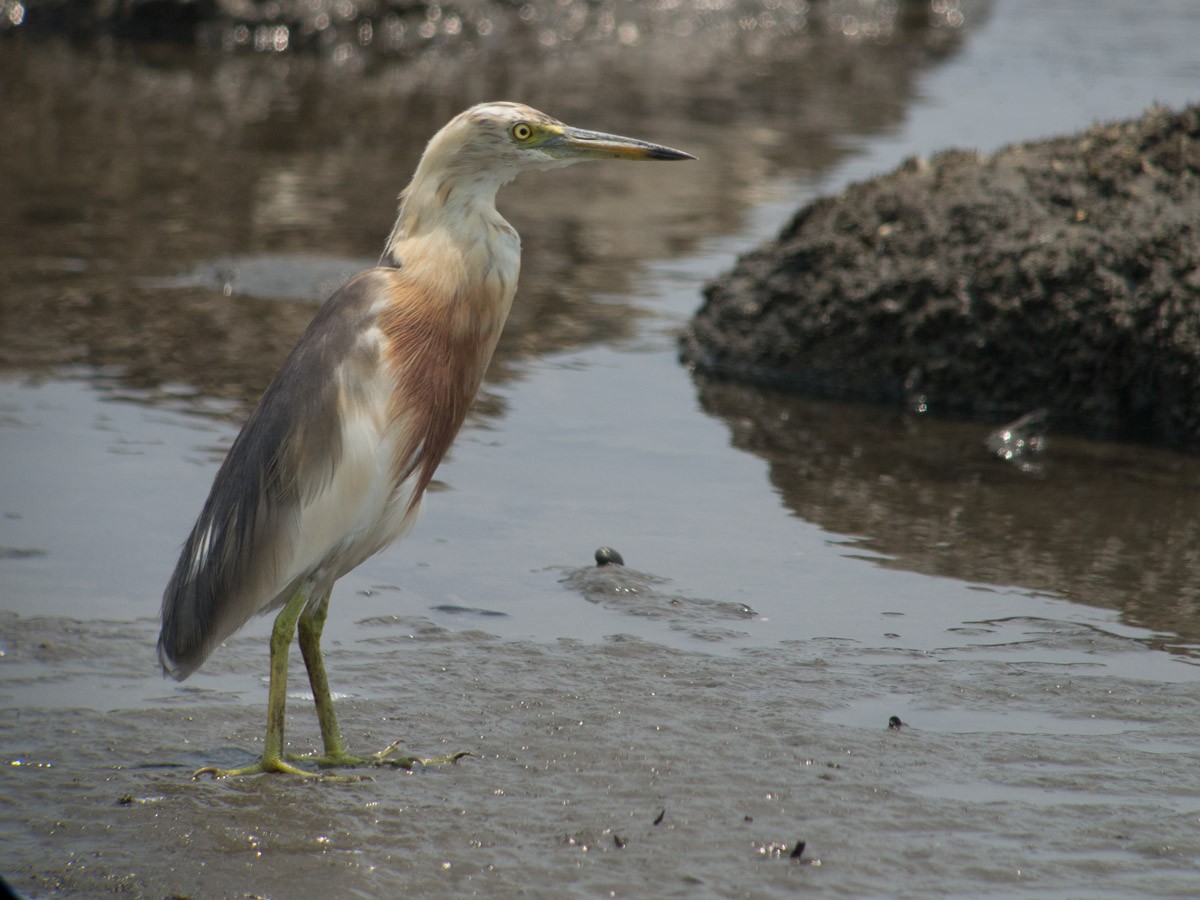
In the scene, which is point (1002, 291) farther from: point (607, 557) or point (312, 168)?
point (312, 168)

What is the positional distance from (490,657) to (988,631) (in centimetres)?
175

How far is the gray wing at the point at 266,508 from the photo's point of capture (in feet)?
14.4

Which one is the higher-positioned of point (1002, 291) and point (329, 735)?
point (1002, 291)

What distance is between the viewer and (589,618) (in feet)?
18.1

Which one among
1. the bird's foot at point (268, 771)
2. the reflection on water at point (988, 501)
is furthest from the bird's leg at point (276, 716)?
the reflection on water at point (988, 501)

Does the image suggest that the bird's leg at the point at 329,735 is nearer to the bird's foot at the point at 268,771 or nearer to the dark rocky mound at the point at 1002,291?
the bird's foot at the point at 268,771

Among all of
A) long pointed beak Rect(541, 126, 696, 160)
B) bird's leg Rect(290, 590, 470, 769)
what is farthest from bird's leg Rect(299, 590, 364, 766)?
long pointed beak Rect(541, 126, 696, 160)

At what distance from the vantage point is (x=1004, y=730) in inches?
185

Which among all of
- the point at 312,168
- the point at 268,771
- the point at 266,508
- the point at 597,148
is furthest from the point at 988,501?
the point at 312,168

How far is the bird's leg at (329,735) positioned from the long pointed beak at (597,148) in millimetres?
1582

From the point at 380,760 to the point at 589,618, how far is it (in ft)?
4.28

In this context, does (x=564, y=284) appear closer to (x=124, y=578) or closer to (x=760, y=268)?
(x=760, y=268)

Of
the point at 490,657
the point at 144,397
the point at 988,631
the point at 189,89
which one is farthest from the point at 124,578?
A: the point at 189,89

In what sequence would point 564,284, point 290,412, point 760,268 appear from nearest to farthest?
point 290,412 → point 760,268 → point 564,284
